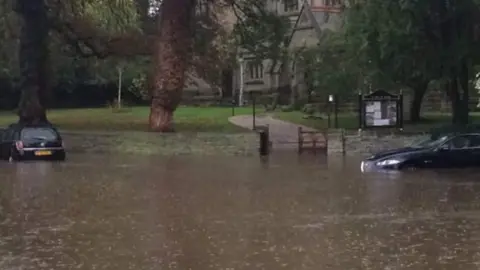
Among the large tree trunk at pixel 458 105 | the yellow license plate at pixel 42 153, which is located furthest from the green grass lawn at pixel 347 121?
the yellow license plate at pixel 42 153

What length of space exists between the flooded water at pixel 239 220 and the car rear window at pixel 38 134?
7.54m

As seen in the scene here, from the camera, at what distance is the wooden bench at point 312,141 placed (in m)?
42.0

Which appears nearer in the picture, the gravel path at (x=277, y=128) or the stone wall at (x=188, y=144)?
the stone wall at (x=188, y=144)

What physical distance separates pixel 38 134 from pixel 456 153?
15664mm

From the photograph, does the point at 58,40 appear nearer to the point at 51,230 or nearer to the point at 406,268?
the point at 51,230

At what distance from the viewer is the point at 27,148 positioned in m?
34.9

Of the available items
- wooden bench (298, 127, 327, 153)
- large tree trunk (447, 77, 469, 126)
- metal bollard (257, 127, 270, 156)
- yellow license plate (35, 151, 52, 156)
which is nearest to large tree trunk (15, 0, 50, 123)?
yellow license plate (35, 151, 52, 156)

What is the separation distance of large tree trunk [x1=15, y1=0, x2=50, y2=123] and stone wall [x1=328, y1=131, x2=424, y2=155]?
46.0 feet

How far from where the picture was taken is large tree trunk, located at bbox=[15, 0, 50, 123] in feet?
145

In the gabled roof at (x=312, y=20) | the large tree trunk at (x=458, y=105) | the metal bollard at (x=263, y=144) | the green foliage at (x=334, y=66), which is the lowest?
the metal bollard at (x=263, y=144)

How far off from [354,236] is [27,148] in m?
22.8

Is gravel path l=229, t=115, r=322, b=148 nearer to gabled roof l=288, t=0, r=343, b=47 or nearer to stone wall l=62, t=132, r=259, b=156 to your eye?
stone wall l=62, t=132, r=259, b=156

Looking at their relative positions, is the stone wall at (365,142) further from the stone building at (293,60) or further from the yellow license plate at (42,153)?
the stone building at (293,60)

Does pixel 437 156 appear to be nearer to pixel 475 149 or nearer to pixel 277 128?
pixel 475 149
